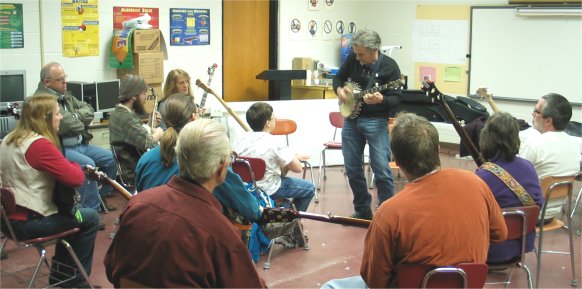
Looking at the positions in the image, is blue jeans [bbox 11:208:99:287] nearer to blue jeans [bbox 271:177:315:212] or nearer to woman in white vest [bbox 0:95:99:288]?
woman in white vest [bbox 0:95:99:288]

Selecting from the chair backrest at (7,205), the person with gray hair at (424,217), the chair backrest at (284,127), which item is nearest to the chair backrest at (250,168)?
the chair backrest at (7,205)

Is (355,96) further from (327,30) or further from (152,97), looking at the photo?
(327,30)

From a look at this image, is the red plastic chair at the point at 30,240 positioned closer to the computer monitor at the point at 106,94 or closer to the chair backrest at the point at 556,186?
the chair backrest at the point at 556,186

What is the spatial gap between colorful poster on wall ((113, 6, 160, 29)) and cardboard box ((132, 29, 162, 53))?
8 centimetres

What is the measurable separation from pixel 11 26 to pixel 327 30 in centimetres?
418

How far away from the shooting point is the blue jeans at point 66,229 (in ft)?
10.8

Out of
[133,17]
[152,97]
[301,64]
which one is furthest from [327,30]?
[152,97]

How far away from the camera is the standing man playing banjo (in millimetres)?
4609

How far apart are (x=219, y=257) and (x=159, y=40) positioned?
5.27 meters

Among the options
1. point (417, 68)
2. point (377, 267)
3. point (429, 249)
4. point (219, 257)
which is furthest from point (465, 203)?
point (417, 68)

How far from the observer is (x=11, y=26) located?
19.1ft

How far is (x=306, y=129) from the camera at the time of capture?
687cm

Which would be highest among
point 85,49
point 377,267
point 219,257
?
point 85,49

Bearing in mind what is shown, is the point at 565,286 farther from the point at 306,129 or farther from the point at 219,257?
the point at 306,129
